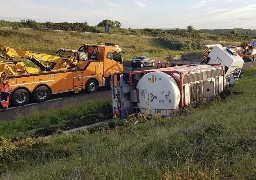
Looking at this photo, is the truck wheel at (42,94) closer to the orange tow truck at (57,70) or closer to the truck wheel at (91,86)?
the orange tow truck at (57,70)

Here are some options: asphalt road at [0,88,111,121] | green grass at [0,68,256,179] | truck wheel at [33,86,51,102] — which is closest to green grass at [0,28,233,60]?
asphalt road at [0,88,111,121]

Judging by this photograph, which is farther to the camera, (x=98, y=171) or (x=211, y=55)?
(x=211, y=55)

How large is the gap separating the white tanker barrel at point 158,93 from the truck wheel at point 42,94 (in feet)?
23.0

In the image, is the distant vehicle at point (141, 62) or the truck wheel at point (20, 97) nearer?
the truck wheel at point (20, 97)

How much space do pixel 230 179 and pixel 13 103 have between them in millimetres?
15912

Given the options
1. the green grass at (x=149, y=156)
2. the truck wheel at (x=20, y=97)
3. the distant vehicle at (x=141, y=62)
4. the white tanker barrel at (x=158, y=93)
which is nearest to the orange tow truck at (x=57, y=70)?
the truck wheel at (x=20, y=97)

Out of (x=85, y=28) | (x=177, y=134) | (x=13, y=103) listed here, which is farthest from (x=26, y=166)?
(x=85, y=28)

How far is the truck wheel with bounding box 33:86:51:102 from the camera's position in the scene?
20.8 m

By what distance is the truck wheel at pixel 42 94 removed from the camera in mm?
20812

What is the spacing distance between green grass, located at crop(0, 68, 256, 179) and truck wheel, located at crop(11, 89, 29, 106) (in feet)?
28.5

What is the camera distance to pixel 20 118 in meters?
16.3

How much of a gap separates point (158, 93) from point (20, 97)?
335 inches

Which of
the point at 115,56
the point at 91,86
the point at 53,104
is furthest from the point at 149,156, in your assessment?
the point at 115,56

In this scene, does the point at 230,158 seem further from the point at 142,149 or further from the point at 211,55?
the point at 211,55
